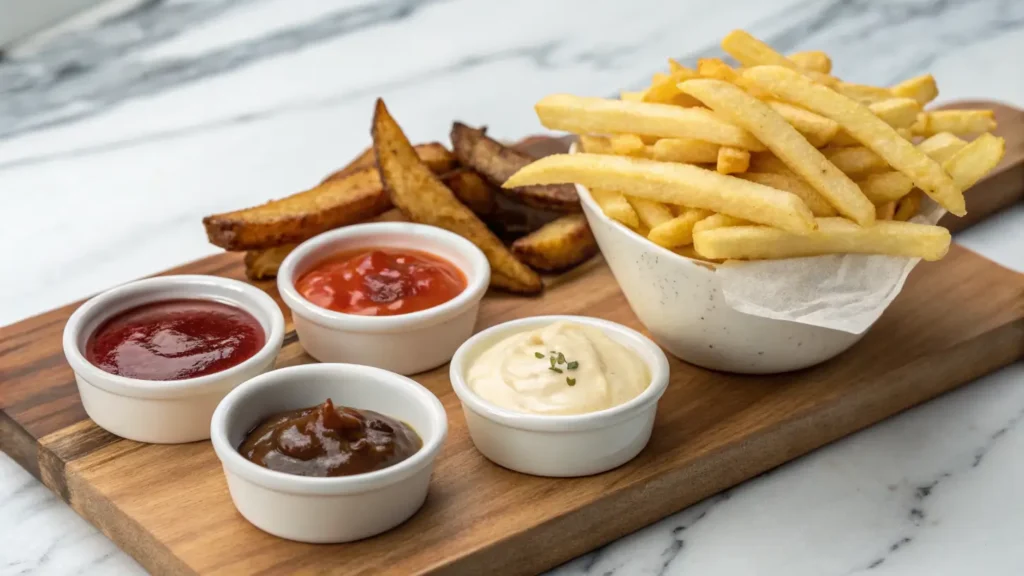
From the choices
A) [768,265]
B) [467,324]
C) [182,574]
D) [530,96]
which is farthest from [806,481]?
Answer: [530,96]

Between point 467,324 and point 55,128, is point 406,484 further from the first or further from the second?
point 55,128

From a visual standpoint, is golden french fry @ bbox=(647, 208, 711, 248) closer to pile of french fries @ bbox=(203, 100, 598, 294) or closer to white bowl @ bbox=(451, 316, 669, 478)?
white bowl @ bbox=(451, 316, 669, 478)

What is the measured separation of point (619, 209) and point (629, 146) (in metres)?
0.15

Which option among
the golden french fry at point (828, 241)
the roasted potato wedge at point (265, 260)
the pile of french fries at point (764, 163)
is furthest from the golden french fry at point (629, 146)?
the roasted potato wedge at point (265, 260)

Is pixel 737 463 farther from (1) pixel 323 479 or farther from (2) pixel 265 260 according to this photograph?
(2) pixel 265 260

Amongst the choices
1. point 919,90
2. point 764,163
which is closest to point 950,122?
point 919,90

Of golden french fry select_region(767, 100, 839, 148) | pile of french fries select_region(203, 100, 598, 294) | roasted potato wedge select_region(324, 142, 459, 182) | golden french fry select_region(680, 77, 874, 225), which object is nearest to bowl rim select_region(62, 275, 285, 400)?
pile of french fries select_region(203, 100, 598, 294)

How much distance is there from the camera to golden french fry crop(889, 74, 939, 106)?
11.4 feet

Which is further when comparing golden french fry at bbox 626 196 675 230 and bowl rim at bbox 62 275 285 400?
golden french fry at bbox 626 196 675 230

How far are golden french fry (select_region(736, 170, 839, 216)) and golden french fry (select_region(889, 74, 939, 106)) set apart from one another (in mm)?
633

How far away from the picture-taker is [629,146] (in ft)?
10.4

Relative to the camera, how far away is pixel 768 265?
115 inches

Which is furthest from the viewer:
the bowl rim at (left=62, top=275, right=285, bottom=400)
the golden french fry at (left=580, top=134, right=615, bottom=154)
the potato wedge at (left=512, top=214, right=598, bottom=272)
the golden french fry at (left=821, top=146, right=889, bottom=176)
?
the potato wedge at (left=512, top=214, right=598, bottom=272)

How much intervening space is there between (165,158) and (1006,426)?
10.4 ft
